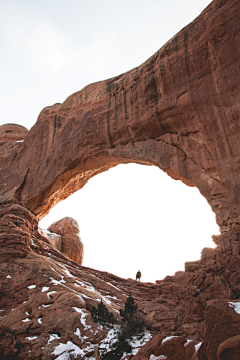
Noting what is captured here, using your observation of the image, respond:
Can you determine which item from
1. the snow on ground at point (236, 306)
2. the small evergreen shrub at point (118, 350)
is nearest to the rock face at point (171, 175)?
the snow on ground at point (236, 306)

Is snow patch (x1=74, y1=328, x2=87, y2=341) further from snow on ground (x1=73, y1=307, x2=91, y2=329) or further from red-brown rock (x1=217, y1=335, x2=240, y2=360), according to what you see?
red-brown rock (x1=217, y1=335, x2=240, y2=360)

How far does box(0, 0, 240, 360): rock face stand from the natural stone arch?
0.07m

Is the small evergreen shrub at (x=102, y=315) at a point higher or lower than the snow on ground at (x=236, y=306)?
lower

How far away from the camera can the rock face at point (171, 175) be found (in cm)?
1020

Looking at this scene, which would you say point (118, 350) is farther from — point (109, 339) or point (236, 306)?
point (236, 306)

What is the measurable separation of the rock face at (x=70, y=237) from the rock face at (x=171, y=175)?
12047mm

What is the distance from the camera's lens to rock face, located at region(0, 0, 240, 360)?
10.2 meters

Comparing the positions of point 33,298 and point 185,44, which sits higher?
point 185,44

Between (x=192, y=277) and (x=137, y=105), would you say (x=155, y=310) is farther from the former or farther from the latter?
(x=137, y=105)

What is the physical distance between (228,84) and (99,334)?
1367cm

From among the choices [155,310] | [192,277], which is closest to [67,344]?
[155,310]

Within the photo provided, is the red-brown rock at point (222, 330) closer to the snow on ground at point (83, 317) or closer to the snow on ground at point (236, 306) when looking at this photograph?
the snow on ground at point (236, 306)

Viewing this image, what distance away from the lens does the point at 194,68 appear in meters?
15.1

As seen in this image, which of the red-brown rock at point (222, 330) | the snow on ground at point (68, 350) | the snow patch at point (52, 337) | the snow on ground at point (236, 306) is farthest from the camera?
the snow patch at point (52, 337)
